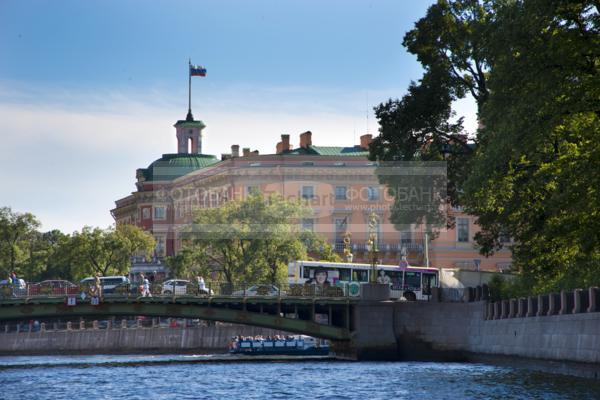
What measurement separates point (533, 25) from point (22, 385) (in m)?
27.1

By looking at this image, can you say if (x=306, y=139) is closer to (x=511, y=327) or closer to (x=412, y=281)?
(x=412, y=281)

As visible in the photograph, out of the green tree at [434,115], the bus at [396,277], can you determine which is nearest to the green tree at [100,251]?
the bus at [396,277]

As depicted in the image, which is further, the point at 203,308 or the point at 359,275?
the point at 359,275

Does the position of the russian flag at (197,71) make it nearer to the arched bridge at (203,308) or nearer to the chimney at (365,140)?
the chimney at (365,140)

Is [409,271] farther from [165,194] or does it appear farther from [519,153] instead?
[165,194]

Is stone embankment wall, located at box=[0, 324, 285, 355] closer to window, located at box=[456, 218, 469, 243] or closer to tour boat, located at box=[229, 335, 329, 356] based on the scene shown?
tour boat, located at box=[229, 335, 329, 356]

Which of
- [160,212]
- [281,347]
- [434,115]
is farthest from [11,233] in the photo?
[434,115]

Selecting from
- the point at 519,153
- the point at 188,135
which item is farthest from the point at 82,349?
the point at 188,135

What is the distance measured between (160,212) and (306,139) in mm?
34672

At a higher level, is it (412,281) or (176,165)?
(176,165)

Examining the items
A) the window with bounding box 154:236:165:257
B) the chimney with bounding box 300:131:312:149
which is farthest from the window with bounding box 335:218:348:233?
the window with bounding box 154:236:165:257

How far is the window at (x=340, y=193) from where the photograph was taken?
143 meters

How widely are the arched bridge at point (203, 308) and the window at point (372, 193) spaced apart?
54.7 meters

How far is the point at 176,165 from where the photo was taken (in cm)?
17775
